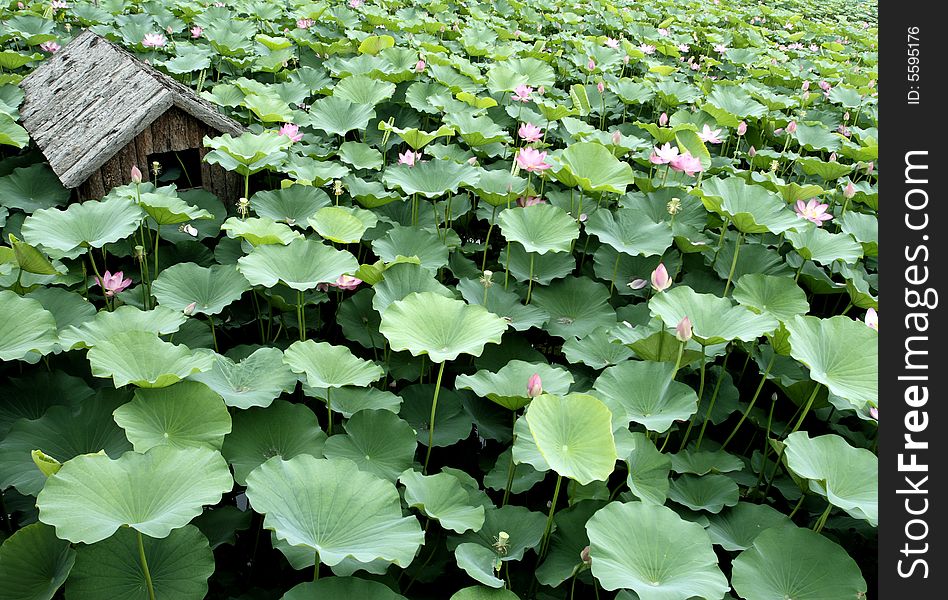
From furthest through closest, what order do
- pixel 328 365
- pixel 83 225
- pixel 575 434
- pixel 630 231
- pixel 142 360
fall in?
pixel 630 231, pixel 83 225, pixel 328 365, pixel 142 360, pixel 575 434

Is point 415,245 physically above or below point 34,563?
above

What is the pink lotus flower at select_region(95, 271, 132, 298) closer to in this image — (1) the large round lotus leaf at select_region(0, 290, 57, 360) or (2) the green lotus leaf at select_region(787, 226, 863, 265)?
(1) the large round lotus leaf at select_region(0, 290, 57, 360)

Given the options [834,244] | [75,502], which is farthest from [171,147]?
[834,244]

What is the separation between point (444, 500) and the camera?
1.38m

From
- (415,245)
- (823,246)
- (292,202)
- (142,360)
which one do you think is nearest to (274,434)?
(142,360)

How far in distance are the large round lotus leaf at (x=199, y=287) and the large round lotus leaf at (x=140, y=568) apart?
712 mm

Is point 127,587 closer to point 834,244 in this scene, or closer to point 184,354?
point 184,354

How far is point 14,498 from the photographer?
1443 millimetres

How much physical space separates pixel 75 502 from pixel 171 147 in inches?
59.4

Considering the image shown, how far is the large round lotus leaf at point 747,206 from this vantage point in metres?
2.06

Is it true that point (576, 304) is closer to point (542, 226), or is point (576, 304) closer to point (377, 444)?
point (542, 226)

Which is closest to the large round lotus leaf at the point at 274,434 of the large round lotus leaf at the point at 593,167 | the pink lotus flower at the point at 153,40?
the large round lotus leaf at the point at 593,167

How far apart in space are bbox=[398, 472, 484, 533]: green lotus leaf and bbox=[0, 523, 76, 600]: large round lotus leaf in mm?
584

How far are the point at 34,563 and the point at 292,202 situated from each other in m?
1.31
